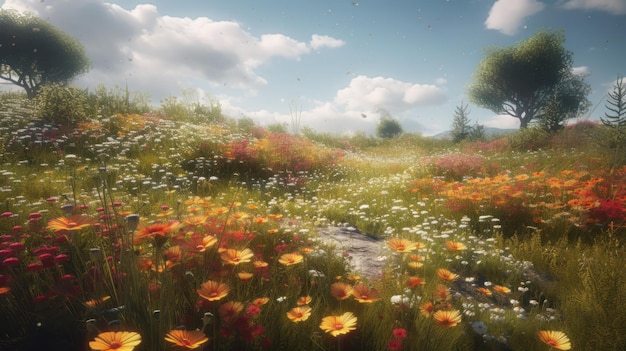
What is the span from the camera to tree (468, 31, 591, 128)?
93.3ft

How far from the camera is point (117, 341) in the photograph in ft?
3.59

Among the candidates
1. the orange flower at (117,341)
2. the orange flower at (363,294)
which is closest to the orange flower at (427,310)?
the orange flower at (363,294)

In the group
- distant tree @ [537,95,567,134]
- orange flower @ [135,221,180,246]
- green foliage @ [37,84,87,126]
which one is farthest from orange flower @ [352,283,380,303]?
distant tree @ [537,95,567,134]

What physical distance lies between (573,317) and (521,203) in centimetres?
365

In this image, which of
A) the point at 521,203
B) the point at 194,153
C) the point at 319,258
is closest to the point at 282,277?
the point at 319,258

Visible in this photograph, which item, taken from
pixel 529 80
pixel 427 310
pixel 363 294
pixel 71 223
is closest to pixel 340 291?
pixel 363 294

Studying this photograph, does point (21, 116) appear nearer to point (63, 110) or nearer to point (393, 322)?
point (63, 110)

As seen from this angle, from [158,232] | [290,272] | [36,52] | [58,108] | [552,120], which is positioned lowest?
[290,272]

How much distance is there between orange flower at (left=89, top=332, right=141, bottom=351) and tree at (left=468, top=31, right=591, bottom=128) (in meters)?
35.9

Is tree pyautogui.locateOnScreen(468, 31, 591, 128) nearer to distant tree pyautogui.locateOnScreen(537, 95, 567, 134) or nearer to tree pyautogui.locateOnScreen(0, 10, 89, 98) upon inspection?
distant tree pyautogui.locateOnScreen(537, 95, 567, 134)

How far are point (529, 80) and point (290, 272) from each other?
35914 mm

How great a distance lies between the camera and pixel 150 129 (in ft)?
33.8

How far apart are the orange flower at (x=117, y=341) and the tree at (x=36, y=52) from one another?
103 feet

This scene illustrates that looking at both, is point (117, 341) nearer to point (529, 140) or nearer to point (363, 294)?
point (363, 294)
